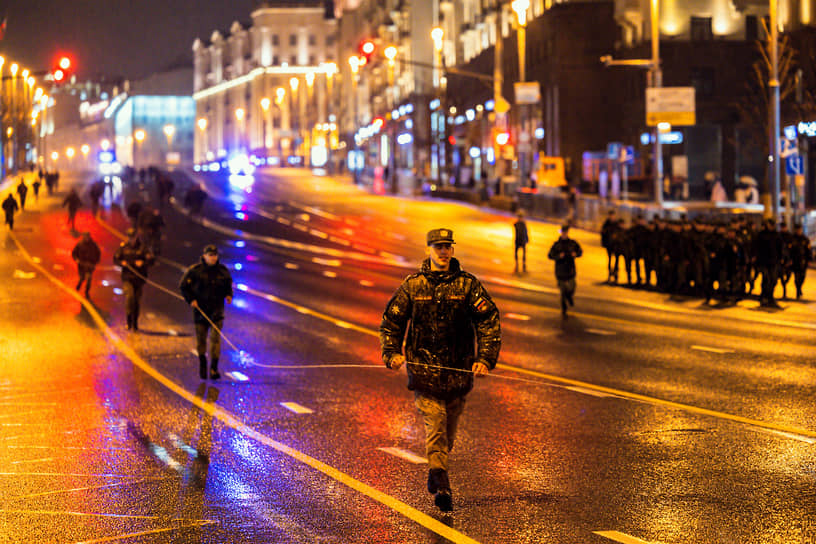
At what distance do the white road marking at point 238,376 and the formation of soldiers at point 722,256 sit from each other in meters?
12.8

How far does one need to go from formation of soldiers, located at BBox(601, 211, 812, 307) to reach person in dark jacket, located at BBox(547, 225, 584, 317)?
4.53m

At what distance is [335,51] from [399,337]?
18837 cm

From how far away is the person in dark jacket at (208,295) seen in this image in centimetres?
1596

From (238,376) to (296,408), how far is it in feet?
9.38

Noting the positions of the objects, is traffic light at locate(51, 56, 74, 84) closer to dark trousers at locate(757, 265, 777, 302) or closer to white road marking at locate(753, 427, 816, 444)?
dark trousers at locate(757, 265, 777, 302)

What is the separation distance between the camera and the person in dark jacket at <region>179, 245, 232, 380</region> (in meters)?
16.0

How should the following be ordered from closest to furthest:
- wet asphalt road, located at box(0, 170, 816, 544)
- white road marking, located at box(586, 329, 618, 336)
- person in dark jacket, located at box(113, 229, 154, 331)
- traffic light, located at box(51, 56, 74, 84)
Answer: wet asphalt road, located at box(0, 170, 816, 544) → white road marking, located at box(586, 329, 618, 336) → person in dark jacket, located at box(113, 229, 154, 331) → traffic light, located at box(51, 56, 74, 84)

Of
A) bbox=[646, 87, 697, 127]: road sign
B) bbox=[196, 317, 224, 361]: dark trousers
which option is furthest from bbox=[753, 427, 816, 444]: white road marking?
bbox=[646, 87, 697, 127]: road sign

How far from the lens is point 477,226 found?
54.1 meters

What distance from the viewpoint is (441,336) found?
8570 millimetres

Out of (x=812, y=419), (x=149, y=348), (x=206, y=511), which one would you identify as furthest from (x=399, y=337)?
(x=149, y=348)

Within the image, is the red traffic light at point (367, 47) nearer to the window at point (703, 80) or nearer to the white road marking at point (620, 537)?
the white road marking at point (620, 537)

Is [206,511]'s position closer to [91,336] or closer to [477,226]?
[91,336]

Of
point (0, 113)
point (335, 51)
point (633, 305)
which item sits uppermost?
point (335, 51)
